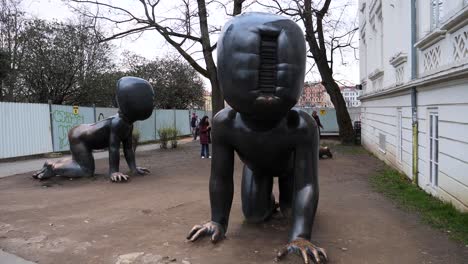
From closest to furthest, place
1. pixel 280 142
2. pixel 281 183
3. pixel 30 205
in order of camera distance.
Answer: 1. pixel 280 142
2. pixel 281 183
3. pixel 30 205

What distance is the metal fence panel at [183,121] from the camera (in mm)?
28087

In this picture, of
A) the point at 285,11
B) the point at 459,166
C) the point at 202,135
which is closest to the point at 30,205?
the point at 459,166

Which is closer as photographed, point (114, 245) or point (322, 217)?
point (114, 245)

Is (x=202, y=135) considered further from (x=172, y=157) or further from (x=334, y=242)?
(x=334, y=242)

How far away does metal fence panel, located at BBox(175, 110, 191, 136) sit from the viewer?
92.2 ft

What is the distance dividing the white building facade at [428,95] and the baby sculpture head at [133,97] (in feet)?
17.4

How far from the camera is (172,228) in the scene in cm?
518

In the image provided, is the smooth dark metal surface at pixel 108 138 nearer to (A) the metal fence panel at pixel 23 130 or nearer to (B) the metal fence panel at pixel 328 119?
(A) the metal fence panel at pixel 23 130

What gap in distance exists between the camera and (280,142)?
4.11 meters

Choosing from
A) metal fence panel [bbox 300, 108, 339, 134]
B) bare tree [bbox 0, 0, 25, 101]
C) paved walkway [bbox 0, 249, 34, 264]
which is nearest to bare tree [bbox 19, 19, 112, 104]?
bare tree [bbox 0, 0, 25, 101]

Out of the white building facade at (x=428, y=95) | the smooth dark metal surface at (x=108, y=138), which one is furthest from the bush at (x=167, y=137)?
the white building facade at (x=428, y=95)

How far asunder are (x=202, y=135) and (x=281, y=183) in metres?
9.23

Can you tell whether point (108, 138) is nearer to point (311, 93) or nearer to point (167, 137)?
point (167, 137)

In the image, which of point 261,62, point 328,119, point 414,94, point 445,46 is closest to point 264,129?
point 261,62
